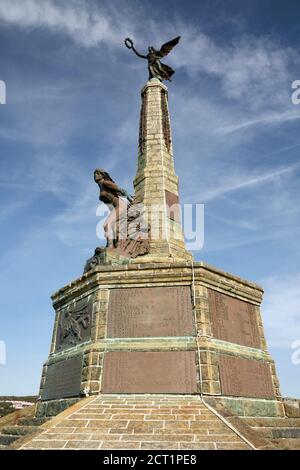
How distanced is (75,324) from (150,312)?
6.34 feet

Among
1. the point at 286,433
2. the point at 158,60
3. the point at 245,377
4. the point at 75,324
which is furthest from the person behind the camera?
the point at 158,60

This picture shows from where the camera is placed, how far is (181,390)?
6113 millimetres

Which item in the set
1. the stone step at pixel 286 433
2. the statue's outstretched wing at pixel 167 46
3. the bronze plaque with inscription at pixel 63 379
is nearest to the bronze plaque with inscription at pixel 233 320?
the stone step at pixel 286 433

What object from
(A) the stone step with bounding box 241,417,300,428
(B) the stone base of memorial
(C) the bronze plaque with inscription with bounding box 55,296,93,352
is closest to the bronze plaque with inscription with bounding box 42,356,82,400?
(B) the stone base of memorial

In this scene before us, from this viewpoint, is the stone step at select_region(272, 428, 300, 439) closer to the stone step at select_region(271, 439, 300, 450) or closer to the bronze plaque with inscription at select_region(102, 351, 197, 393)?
the stone step at select_region(271, 439, 300, 450)

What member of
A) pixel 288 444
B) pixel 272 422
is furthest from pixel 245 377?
pixel 288 444

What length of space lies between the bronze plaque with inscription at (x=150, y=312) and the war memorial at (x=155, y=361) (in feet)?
0.07

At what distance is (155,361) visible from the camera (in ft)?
21.2

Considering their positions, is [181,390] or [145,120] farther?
[145,120]

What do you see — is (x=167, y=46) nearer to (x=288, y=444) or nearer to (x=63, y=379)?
(x=63, y=379)
